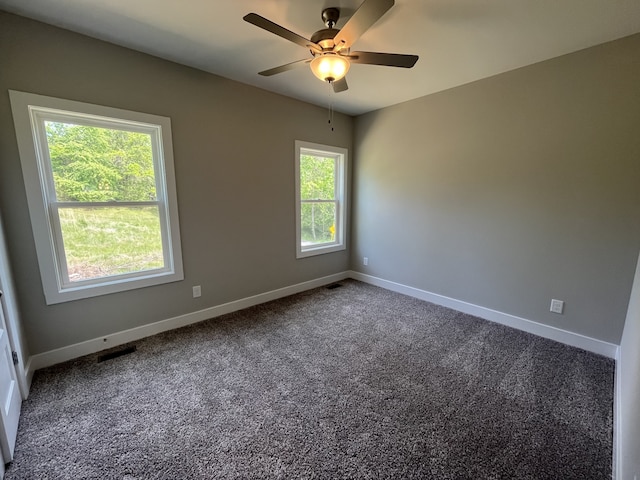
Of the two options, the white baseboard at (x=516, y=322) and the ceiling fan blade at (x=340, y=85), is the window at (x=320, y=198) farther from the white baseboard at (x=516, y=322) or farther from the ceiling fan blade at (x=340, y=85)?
the ceiling fan blade at (x=340, y=85)

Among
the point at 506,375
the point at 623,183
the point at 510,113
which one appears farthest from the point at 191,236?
the point at 623,183

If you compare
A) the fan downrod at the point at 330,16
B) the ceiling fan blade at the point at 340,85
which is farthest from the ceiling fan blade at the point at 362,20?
the ceiling fan blade at the point at 340,85

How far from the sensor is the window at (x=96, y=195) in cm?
200

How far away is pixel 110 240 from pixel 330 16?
2522 millimetres

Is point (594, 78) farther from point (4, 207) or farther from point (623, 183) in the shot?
point (4, 207)

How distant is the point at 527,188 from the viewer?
2605mm

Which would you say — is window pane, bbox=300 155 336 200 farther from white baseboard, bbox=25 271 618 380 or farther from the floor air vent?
the floor air vent

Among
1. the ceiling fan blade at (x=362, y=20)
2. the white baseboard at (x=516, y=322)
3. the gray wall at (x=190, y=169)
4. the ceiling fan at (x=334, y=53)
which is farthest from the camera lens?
the white baseboard at (x=516, y=322)

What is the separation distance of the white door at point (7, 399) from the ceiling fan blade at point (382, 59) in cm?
272

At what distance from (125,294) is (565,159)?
4.16 metres

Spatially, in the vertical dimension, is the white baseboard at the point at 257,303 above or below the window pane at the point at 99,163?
below

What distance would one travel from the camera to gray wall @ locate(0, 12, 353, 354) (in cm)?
192


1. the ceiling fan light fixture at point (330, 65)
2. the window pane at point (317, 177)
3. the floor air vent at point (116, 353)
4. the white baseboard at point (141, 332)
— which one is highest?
the ceiling fan light fixture at point (330, 65)

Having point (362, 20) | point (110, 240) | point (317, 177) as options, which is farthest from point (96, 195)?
point (317, 177)
